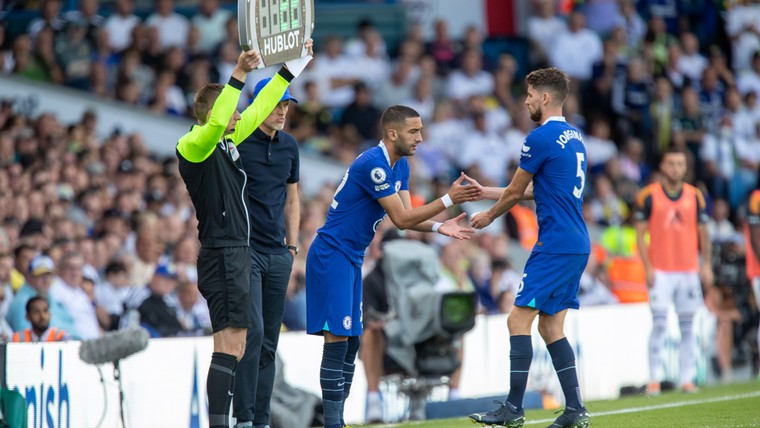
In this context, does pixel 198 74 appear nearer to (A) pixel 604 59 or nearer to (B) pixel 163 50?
(B) pixel 163 50

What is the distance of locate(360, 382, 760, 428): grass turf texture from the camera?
31.2 ft

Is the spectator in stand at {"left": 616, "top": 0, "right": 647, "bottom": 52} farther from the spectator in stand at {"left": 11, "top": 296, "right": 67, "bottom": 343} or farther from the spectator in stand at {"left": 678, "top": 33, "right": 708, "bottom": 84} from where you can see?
the spectator in stand at {"left": 11, "top": 296, "right": 67, "bottom": 343}

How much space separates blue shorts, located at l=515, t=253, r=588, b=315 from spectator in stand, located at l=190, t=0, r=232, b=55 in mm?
10389

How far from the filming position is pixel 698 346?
15375 millimetres

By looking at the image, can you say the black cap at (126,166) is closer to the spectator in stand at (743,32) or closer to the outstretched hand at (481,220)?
the outstretched hand at (481,220)

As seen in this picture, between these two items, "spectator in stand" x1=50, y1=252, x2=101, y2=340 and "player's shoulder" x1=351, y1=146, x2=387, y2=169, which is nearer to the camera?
"player's shoulder" x1=351, y1=146, x2=387, y2=169

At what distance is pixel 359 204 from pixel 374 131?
9493 millimetres

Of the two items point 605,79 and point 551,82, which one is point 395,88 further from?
point 551,82

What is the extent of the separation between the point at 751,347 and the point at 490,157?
4.61 m

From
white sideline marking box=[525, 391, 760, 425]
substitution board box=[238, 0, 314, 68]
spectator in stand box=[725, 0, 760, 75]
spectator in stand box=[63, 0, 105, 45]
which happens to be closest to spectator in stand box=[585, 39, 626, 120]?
spectator in stand box=[725, 0, 760, 75]

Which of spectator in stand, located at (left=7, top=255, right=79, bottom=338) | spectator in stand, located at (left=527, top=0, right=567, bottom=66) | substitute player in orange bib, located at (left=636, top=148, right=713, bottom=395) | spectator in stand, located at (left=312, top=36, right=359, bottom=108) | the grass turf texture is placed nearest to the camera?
the grass turf texture

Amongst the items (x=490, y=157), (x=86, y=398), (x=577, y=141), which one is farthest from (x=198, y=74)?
(x=577, y=141)

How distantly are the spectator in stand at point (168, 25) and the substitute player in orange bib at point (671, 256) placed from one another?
7493mm

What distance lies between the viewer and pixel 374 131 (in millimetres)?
18156
